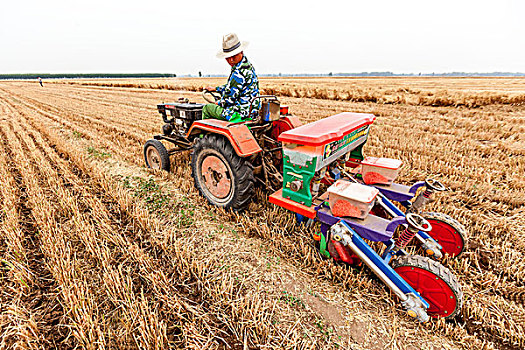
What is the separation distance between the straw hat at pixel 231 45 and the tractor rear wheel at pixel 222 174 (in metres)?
1.11

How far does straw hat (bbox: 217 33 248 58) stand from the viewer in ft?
10.3

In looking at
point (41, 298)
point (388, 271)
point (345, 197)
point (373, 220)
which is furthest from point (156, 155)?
point (388, 271)

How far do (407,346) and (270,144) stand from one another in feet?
10.2

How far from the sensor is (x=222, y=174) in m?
3.34

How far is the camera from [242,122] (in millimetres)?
3318

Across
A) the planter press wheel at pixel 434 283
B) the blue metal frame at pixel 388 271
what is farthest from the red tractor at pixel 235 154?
the planter press wheel at pixel 434 283

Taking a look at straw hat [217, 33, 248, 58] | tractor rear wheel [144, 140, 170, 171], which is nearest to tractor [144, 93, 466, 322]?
straw hat [217, 33, 248, 58]

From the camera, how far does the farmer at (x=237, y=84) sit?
316 cm

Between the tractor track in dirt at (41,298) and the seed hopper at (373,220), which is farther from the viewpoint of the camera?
the seed hopper at (373,220)

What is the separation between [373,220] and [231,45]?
8.96 feet

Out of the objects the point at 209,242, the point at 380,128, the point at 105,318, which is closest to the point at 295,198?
→ the point at 209,242

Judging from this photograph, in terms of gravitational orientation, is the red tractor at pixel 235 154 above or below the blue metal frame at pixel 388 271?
above

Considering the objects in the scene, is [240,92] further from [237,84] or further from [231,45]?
[231,45]

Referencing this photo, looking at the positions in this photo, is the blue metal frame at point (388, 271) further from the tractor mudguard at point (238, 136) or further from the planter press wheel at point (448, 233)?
the tractor mudguard at point (238, 136)
